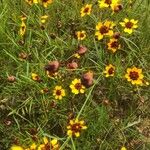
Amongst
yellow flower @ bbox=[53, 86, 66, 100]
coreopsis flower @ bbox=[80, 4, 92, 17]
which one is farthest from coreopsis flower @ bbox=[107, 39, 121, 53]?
yellow flower @ bbox=[53, 86, 66, 100]

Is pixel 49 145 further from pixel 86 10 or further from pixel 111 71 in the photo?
pixel 86 10

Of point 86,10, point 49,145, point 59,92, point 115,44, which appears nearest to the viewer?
point 49,145

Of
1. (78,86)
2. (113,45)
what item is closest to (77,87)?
(78,86)

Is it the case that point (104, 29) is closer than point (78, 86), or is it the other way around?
point (78, 86)

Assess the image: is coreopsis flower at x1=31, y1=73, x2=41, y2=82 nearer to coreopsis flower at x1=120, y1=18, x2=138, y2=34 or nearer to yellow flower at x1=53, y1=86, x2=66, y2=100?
yellow flower at x1=53, y1=86, x2=66, y2=100

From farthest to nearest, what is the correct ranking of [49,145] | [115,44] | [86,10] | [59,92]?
[86,10] → [115,44] → [59,92] → [49,145]

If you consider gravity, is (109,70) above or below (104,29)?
below

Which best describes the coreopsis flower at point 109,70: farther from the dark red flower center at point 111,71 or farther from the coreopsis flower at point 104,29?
the coreopsis flower at point 104,29

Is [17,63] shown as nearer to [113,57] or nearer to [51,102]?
[51,102]
